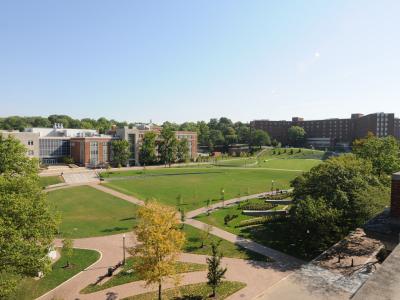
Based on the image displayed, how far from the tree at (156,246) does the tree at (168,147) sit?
74.2 m

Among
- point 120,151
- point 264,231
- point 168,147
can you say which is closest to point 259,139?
point 168,147

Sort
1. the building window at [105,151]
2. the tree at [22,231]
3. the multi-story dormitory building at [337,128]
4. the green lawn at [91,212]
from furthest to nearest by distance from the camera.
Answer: the multi-story dormitory building at [337,128]
the building window at [105,151]
the green lawn at [91,212]
the tree at [22,231]

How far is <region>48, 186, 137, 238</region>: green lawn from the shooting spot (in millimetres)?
33938

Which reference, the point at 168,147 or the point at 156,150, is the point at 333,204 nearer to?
the point at 168,147

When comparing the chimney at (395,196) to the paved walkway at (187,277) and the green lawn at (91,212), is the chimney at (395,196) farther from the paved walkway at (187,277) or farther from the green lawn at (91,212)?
the green lawn at (91,212)

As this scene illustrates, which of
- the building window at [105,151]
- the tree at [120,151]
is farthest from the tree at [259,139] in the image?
the building window at [105,151]

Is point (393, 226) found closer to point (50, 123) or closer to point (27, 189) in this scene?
point (27, 189)

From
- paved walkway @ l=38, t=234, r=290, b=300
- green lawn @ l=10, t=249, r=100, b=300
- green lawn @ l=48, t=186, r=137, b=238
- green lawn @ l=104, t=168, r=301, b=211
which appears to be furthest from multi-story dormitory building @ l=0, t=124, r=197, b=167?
paved walkway @ l=38, t=234, r=290, b=300

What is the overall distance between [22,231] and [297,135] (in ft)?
495

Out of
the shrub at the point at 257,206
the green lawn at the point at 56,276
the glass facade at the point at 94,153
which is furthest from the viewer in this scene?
the glass facade at the point at 94,153

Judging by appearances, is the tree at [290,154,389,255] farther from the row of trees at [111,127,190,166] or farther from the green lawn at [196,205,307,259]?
the row of trees at [111,127,190,166]

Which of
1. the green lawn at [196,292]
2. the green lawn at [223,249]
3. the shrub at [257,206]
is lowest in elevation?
the green lawn at [196,292]

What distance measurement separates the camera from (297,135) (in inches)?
6147

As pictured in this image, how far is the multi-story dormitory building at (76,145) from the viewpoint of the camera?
8406 cm
